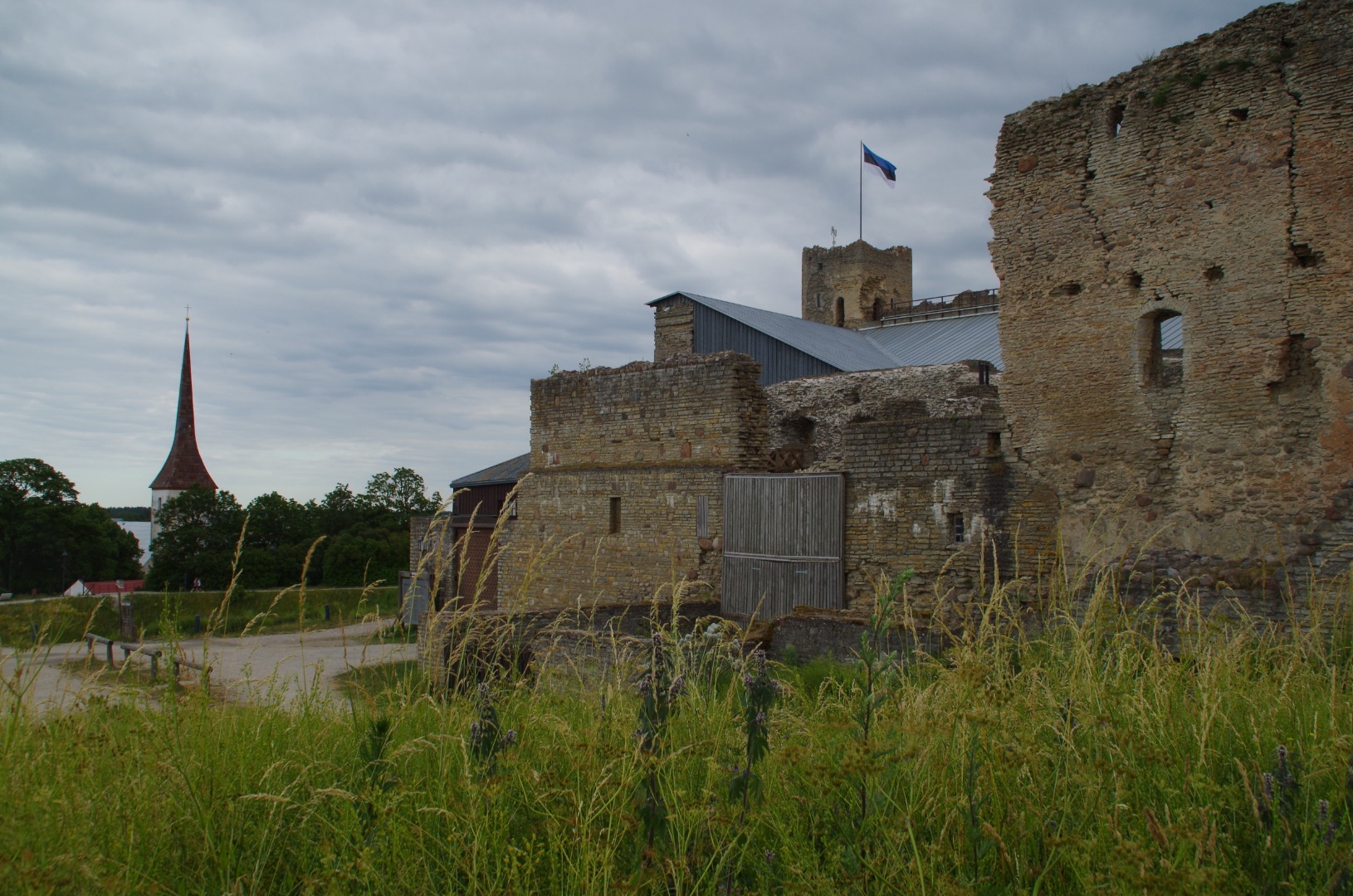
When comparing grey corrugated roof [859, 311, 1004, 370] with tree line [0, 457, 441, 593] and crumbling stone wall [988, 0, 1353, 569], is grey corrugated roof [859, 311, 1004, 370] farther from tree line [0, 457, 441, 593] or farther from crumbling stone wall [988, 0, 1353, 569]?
tree line [0, 457, 441, 593]

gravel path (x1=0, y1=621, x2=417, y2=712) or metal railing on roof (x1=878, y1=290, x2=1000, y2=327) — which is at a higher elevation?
metal railing on roof (x1=878, y1=290, x2=1000, y2=327)

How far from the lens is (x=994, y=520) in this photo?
10.7 meters

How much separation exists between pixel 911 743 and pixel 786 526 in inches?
377

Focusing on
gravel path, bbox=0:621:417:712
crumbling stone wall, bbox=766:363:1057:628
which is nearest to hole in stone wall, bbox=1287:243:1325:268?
crumbling stone wall, bbox=766:363:1057:628

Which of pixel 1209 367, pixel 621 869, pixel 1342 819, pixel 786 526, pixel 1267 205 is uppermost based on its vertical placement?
pixel 1267 205

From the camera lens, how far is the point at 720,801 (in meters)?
3.10

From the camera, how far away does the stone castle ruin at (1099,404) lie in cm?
881

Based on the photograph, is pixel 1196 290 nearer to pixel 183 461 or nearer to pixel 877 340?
pixel 877 340

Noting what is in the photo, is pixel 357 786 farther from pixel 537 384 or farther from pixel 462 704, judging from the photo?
pixel 537 384

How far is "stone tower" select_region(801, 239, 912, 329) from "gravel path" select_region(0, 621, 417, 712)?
2123cm

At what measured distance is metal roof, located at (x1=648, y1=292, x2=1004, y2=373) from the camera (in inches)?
813

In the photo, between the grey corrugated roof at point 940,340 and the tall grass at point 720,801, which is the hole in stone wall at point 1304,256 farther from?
the grey corrugated roof at point 940,340

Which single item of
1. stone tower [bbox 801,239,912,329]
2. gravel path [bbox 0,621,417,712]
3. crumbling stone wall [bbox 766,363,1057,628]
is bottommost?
gravel path [bbox 0,621,417,712]

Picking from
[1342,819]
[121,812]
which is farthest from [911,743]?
[121,812]
